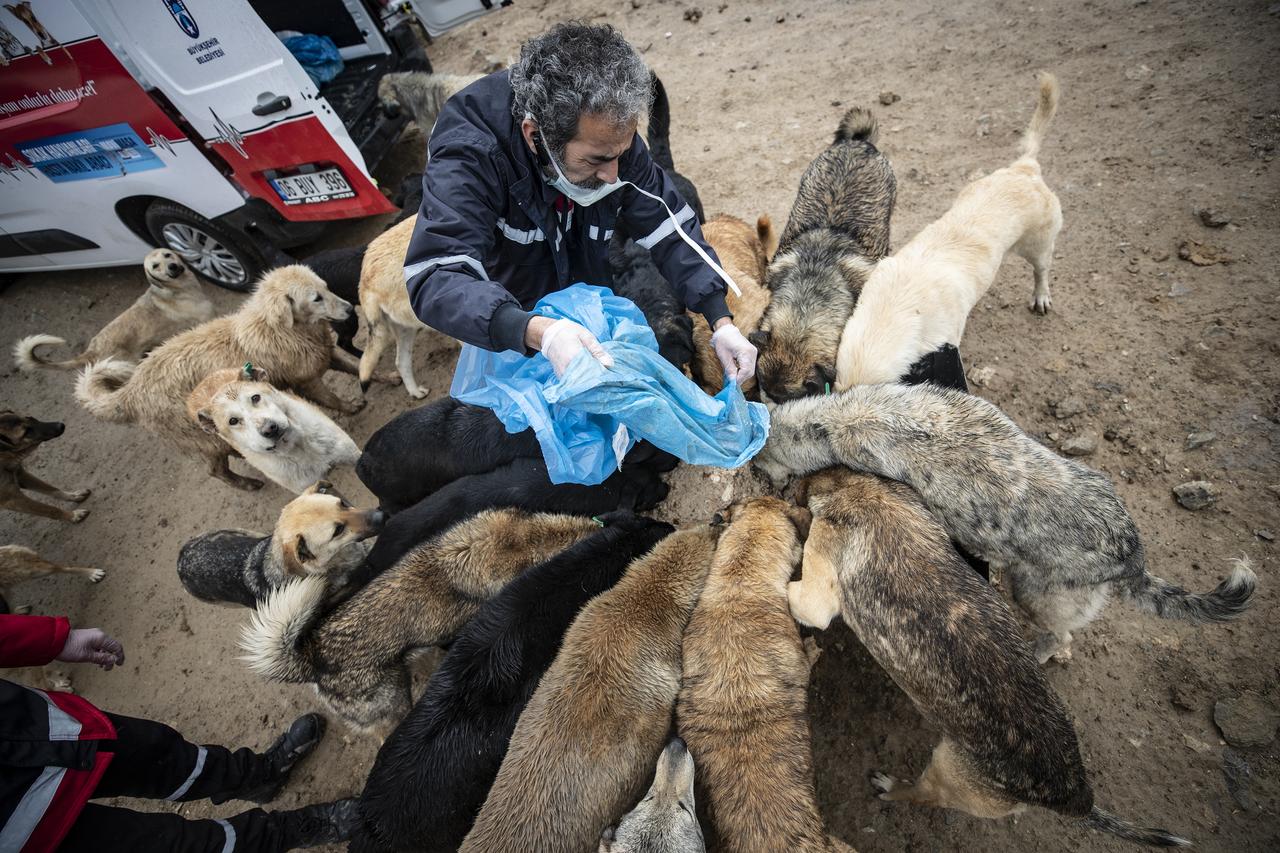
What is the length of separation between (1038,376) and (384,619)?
16.8ft

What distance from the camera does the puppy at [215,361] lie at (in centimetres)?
456

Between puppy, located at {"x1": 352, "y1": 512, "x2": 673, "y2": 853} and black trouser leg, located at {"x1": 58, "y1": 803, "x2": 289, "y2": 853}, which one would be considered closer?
black trouser leg, located at {"x1": 58, "y1": 803, "x2": 289, "y2": 853}

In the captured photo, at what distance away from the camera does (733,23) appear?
26.7 ft

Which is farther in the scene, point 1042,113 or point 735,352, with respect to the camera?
point 1042,113

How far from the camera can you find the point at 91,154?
5.38 m

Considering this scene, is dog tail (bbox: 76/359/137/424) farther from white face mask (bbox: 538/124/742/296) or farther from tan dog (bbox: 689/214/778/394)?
tan dog (bbox: 689/214/778/394)

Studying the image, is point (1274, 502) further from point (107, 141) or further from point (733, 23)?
point (107, 141)

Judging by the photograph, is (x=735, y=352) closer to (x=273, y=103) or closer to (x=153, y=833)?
(x=153, y=833)

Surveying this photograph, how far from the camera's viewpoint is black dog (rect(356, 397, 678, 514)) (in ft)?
12.9

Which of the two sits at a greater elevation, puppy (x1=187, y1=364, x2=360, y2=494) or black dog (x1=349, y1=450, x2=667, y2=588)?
puppy (x1=187, y1=364, x2=360, y2=494)

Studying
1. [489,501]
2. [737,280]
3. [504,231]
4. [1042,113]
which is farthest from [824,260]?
[489,501]

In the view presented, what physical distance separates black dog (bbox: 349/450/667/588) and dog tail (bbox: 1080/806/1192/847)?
114 inches

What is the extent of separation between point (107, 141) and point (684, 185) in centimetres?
572

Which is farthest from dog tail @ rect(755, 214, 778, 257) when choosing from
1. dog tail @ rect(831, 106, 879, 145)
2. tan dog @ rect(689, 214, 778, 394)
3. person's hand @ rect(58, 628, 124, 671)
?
person's hand @ rect(58, 628, 124, 671)
